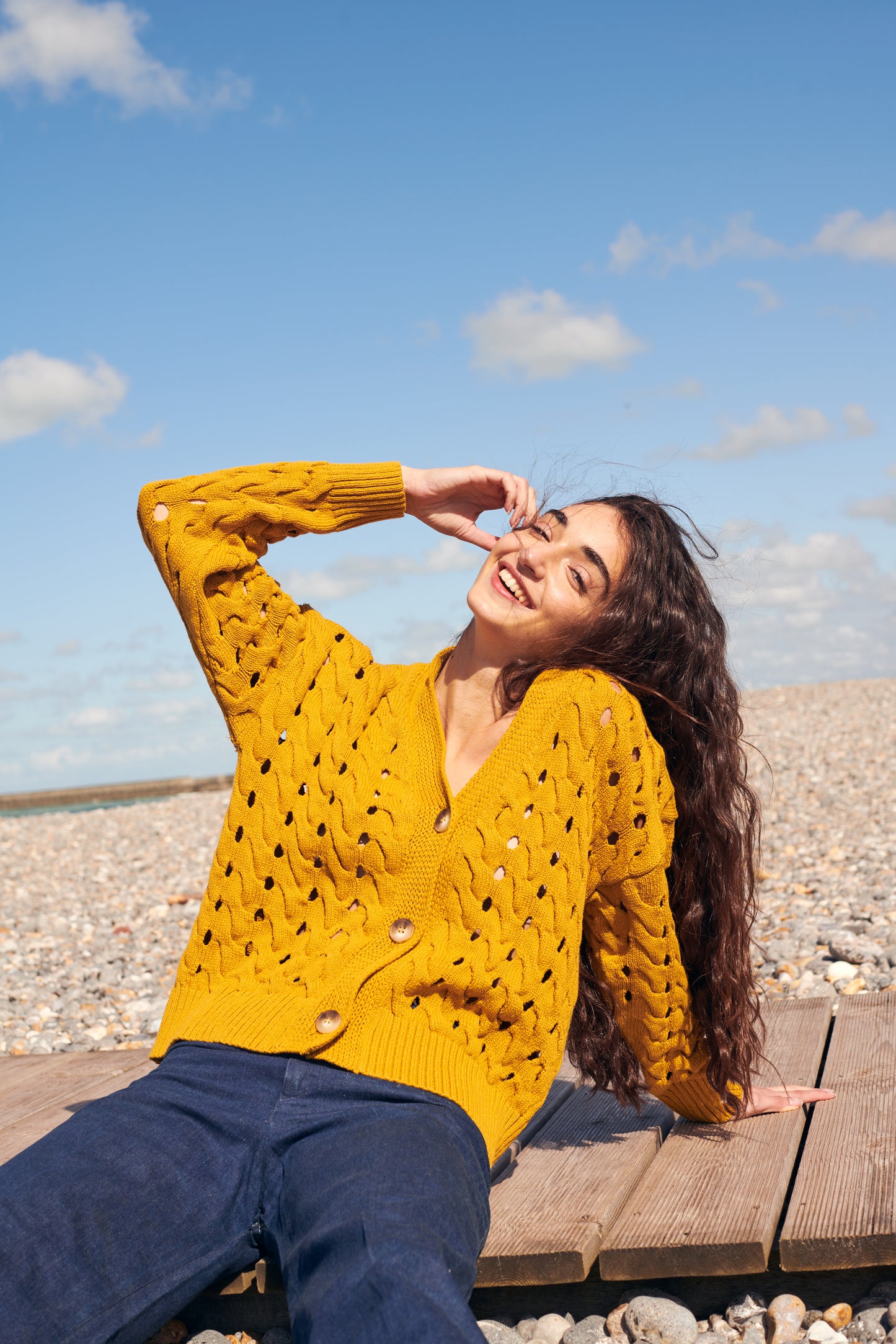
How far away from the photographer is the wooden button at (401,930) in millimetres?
2229

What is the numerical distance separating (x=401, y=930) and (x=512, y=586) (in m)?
0.80

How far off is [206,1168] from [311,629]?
3.88 feet

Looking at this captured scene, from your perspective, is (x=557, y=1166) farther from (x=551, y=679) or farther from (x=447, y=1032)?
(x=551, y=679)

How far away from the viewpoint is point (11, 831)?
1541 cm

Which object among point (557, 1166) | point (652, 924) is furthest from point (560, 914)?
point (557, 1166)

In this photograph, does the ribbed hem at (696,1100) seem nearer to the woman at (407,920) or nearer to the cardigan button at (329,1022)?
the woman at (407,920)

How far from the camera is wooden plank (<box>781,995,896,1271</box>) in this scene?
84.2 inches

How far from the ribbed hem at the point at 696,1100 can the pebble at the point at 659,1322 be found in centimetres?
54

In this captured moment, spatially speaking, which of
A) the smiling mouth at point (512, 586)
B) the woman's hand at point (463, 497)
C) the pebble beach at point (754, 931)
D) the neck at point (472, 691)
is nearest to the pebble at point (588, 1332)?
the pebble beach at point (754, 931)

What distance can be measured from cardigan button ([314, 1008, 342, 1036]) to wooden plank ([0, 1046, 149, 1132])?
1620mm

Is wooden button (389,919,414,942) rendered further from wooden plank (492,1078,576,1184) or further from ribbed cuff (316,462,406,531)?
ribbed cuff (316,462,406,531)

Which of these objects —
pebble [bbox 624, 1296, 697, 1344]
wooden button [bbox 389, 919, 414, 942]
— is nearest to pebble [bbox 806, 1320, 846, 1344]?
pebble [bbox 624, 1296, 697, 1344]

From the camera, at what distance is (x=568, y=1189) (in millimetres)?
2498

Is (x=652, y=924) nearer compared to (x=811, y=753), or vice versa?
(x=652, y=924)
